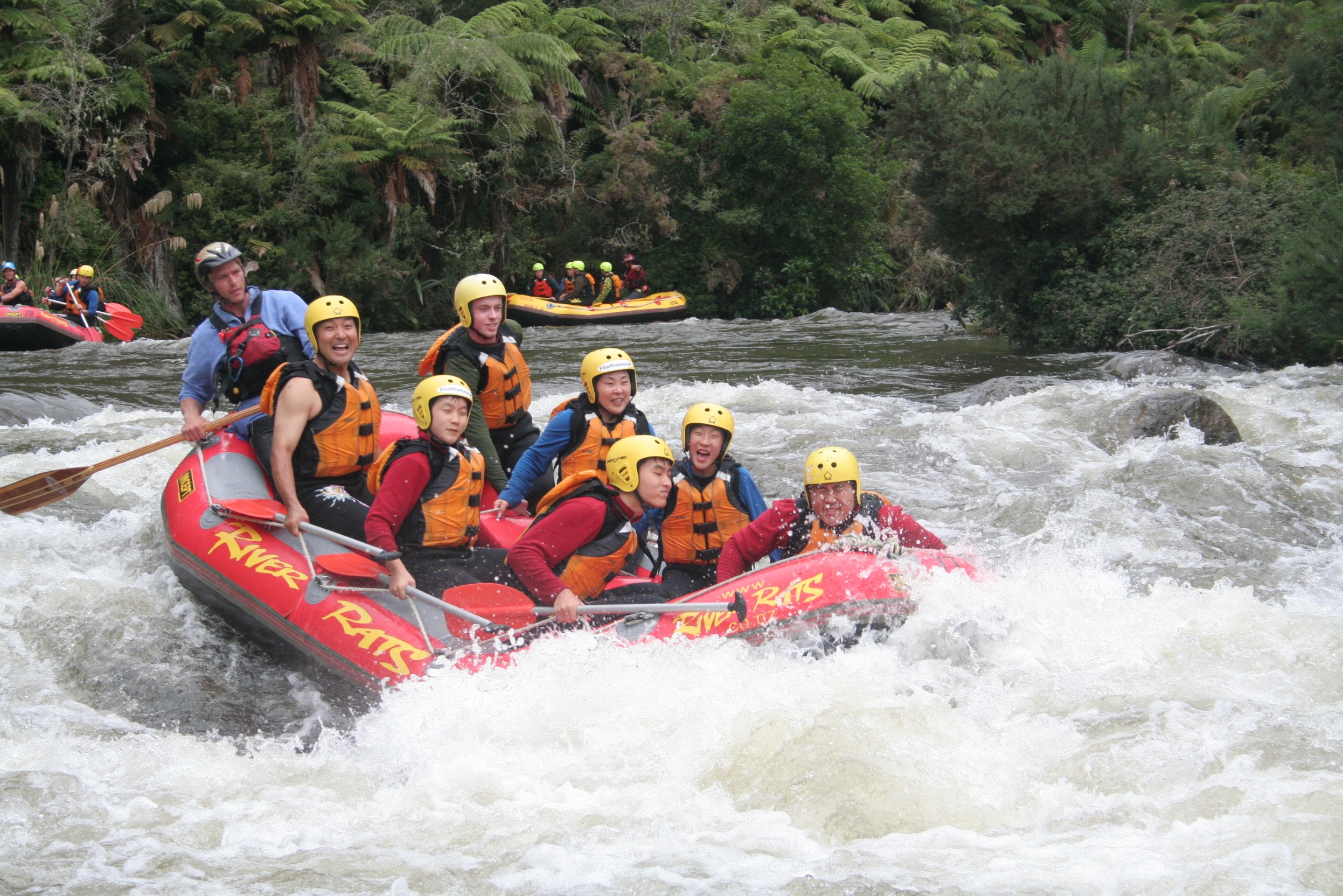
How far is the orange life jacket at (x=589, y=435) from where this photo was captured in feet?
17.9

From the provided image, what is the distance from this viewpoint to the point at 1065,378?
39.9ft

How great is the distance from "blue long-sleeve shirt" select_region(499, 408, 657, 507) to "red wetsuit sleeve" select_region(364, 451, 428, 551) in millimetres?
871


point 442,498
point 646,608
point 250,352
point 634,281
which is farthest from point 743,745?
point 634,281

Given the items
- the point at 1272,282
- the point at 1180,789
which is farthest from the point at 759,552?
the point at 1272,282

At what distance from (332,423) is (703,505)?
5.77ft

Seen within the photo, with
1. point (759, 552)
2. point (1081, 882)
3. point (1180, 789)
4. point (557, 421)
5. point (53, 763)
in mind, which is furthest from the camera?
point (557, 421)

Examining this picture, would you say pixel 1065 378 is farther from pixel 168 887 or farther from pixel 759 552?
pixel 168 887

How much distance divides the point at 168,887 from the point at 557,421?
280 centimetres

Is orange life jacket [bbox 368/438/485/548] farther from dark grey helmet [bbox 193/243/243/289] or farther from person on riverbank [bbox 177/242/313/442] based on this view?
dark grey helmet [bbox 193/243/243/289]

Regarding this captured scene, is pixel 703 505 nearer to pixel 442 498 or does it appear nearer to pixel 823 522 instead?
pixel 823 522

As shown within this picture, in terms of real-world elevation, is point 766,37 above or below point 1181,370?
above

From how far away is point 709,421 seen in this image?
16.4 ft

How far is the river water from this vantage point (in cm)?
324

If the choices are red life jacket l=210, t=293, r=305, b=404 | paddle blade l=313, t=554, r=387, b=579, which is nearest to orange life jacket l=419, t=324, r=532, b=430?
red life jacket l=210, t=293, r=305, b=404
